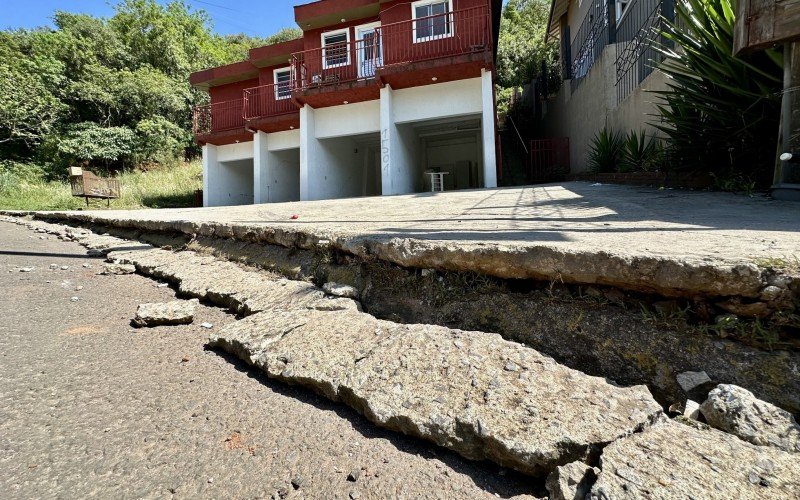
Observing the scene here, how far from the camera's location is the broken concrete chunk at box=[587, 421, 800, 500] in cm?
90

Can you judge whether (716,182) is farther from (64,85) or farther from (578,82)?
(64,85)

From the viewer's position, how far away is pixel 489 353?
1.50 metres

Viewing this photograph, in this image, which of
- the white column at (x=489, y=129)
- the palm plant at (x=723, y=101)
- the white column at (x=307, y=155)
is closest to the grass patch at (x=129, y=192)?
the white column at (x=307, y=155)

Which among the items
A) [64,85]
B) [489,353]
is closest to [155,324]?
[489,353]

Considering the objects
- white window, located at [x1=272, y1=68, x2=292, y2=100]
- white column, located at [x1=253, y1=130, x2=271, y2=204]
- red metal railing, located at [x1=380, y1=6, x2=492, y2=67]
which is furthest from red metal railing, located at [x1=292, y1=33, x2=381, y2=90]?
white column, located at [x1=253, y1=130, x2=271, y2=204]

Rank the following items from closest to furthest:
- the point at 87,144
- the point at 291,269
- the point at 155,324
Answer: the point at 155,324, the point at 291,269, the point at 87,144

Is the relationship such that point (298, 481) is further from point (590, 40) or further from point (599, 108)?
point (590, 40)

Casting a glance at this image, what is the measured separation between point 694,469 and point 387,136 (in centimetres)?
1033

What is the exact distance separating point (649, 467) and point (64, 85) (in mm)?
32255

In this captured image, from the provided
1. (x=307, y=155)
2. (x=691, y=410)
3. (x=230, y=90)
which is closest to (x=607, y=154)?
(x=691, y=410)

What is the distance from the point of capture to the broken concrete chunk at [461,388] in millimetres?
1129

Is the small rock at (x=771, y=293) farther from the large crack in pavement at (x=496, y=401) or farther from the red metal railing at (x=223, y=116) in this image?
the red metal railing at (x=223, y=116)

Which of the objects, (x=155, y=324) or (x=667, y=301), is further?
(x=155, y=324)

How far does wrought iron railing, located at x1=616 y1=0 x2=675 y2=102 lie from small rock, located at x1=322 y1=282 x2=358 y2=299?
6022 mm
